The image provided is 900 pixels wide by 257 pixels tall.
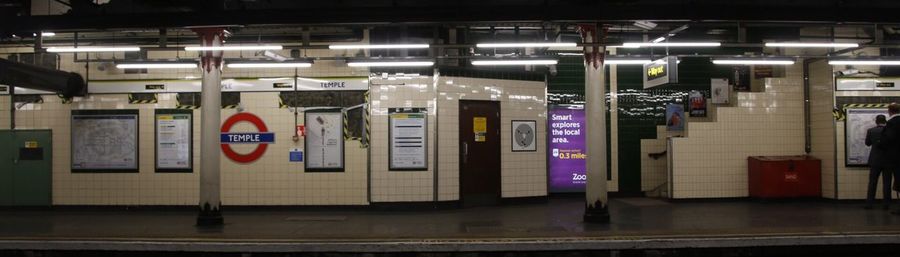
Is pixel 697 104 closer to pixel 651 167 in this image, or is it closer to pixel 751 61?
pixel 651 167

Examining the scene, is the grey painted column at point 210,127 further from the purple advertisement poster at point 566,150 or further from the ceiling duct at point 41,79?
the purple advertisement poster at point 566,150

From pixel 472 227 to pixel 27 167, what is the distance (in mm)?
8180

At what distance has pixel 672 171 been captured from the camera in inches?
424

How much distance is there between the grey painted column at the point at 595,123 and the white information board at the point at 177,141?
6.78 meters

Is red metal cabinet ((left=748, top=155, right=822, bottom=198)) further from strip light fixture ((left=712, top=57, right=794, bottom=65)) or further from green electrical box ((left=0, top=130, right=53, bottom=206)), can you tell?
green electrical box ((left=0, top=130, right=53, bottom=206))

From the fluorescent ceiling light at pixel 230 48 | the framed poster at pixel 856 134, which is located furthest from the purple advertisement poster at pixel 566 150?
the fluorescent ceiling light at pixel 230 48

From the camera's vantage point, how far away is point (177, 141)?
10.4m

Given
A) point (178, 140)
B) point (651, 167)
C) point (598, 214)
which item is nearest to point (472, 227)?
point (598, 214)

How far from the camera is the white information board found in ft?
34.2

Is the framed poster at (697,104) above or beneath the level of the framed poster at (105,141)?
above

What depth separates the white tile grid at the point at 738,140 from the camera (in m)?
10.8

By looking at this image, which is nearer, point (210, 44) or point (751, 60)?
point (210, 44)

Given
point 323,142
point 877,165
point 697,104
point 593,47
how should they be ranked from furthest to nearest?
point 697,104 < point 323,142 < point 877,165 < point 593,47

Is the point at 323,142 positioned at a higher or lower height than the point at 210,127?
lower
